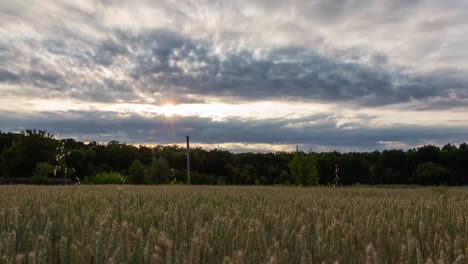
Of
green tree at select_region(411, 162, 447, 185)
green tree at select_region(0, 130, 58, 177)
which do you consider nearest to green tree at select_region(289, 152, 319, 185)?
green tree at select_region(411, 162, 447, 185)

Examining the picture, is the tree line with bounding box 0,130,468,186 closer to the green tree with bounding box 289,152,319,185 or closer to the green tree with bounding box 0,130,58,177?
the green tree with bounding box 0,130,58,177

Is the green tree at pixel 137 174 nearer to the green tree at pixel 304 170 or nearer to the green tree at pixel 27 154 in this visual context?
the green tree at pixel 27 154

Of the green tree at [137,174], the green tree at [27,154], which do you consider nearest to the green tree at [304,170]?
the green tree at [137,174]

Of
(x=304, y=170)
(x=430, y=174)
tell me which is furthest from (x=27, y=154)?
(x=430, y=174)

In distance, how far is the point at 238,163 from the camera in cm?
9394

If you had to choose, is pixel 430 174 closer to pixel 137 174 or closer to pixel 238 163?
pixel 238 163

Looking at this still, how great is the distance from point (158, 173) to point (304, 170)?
2664cm

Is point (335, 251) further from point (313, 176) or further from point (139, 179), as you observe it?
point (139, 179)

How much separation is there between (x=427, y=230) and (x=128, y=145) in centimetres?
10006

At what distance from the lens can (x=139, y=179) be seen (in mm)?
75000

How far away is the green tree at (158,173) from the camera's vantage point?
237ft

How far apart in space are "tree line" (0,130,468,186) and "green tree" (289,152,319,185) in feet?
75.6

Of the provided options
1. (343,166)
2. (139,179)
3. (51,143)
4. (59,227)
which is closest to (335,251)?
(59,227)

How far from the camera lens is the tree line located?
3142 inches
